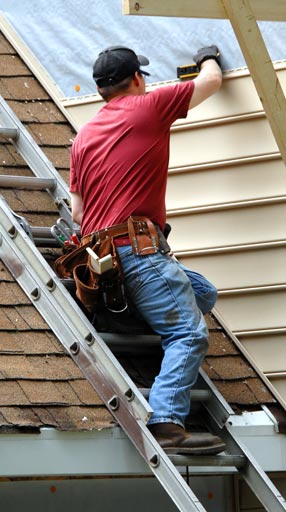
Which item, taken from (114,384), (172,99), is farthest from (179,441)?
(172,99)

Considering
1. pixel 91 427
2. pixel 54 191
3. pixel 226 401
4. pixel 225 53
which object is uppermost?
pixel 225 53

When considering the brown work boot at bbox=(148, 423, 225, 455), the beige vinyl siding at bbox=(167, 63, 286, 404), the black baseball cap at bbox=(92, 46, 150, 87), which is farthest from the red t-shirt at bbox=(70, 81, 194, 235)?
the brown work boot at bbox=(148, 423, 225, 455)

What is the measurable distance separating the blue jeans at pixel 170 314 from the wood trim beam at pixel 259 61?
0.74m

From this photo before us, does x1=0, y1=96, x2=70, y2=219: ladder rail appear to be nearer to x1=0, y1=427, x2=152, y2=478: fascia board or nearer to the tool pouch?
the tool pouch

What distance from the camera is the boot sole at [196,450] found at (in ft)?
17.3

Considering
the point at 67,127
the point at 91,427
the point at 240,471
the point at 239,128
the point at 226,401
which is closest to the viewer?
the point at 91,427

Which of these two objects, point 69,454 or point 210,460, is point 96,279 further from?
point 210,460

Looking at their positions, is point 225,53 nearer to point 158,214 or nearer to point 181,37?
point 181,37

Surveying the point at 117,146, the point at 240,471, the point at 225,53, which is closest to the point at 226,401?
the point at 240,471

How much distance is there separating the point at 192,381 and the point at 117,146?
112cm

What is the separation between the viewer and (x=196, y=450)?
530cm

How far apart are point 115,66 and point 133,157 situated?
430 millimetres

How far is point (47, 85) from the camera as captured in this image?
283 inches

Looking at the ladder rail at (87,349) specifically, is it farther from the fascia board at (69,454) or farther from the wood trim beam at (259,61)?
the wood trim beam at (259,61)
